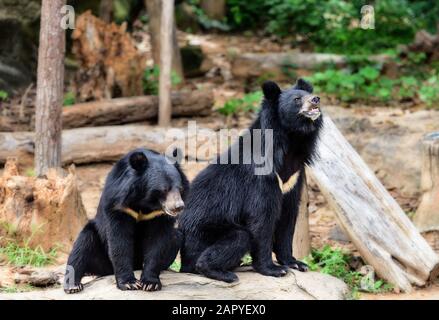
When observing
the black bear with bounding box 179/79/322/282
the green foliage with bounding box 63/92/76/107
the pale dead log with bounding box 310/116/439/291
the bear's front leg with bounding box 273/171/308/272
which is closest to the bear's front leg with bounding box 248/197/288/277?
the black bear with bounding box 179/79/322/282

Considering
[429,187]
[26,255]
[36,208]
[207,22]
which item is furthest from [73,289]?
[207,22]

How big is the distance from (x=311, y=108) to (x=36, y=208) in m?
2.87

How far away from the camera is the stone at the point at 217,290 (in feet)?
15.4

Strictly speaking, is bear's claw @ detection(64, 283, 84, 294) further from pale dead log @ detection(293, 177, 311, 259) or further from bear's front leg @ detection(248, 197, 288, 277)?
pale dead log @ detection(293, 177, 311, 259)

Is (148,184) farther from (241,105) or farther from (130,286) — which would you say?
(241,105)

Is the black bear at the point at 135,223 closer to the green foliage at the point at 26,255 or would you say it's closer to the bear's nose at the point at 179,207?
the bear's nose at the point at 179,207

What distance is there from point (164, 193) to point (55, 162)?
3.80 metres

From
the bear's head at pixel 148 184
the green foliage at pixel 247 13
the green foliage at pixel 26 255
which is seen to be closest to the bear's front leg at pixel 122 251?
the bear's head at pixel 148 184

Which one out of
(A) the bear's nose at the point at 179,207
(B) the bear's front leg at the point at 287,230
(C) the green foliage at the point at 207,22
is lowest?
(B) the bear's front leg at the point at 287,230

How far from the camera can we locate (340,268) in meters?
7.21

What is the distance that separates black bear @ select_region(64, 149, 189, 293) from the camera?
4.52 metres

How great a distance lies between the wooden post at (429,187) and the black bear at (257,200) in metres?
2.59

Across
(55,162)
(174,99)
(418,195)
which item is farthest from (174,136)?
(418,195)

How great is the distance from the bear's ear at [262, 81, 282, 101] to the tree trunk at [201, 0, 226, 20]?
474 inches
